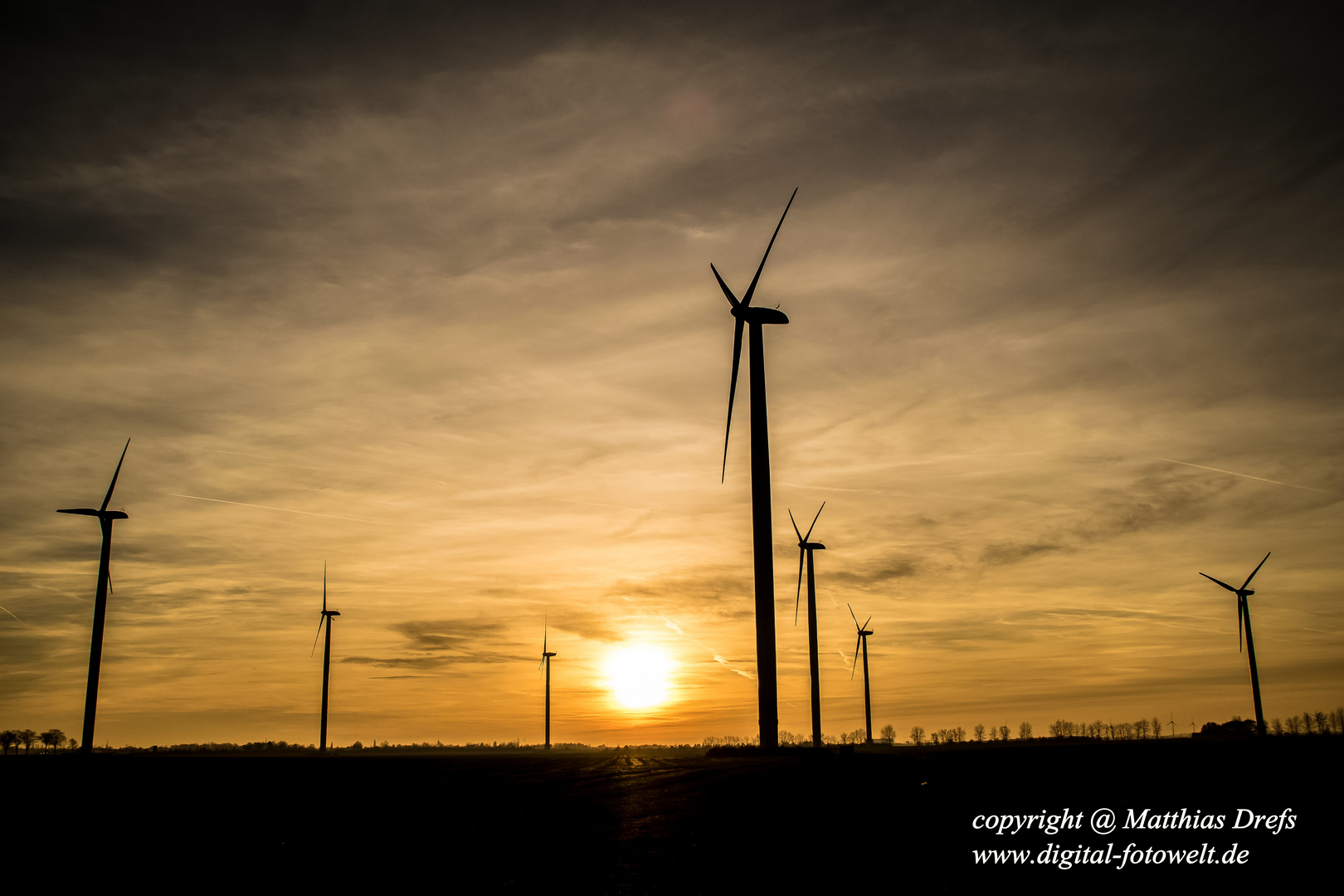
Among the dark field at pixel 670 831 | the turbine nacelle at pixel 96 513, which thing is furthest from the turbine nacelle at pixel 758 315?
the turbine nacelle at pixel 96 513

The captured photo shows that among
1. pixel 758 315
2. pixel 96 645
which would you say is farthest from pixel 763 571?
pixel 96 645

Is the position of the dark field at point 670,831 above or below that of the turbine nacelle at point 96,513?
below

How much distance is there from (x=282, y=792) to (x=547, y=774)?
45.1ft

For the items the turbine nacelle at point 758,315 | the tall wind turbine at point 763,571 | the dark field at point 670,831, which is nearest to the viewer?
the dark field at point 670,831

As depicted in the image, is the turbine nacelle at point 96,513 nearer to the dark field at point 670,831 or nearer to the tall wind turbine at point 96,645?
the tall wind turbine at point 96,645

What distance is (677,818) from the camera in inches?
915

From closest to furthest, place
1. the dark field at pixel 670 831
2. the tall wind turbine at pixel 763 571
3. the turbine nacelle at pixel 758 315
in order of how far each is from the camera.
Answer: the dark field at pixel 670 831, the tall wind turbine at pixel 763 571, the turbine nacelle at pixel 758 315

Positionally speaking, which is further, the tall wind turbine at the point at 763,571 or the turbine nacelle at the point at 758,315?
the turbine nacelle at the point at 758,315

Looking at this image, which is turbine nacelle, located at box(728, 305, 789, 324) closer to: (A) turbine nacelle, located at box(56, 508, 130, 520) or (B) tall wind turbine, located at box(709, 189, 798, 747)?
(B) tall wind turbine, located at box(709, 189, 798, 747)

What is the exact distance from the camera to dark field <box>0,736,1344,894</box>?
620 inches

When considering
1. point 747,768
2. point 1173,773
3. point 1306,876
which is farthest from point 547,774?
point 1306,876

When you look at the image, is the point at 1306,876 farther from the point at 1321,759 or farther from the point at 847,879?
the point at 1321,759

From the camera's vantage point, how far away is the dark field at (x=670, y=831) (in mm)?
15742

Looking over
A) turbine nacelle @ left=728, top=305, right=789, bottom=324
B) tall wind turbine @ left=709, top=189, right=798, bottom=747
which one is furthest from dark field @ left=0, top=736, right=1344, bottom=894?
turbine nacelle @ left=728, top=305, right=789, bottom=324
